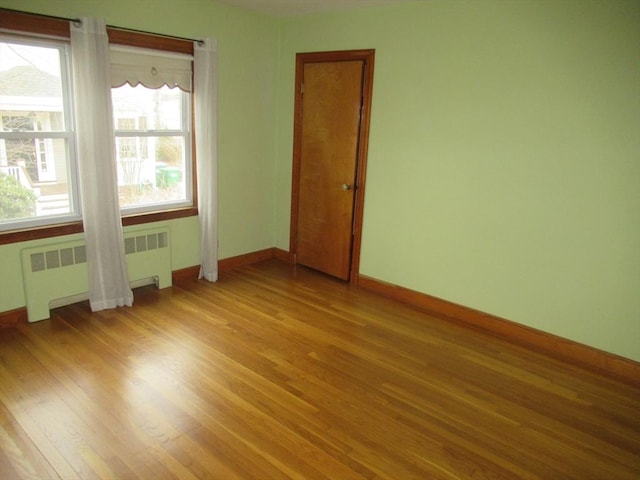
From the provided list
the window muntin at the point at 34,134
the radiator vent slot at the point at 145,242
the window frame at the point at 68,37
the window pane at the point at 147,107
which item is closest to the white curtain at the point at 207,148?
the window frame at the point at 68,37

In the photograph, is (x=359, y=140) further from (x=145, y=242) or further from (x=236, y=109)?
(x=145, y=242)

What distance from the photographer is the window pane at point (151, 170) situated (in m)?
3.81

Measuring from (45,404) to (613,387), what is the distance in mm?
3446

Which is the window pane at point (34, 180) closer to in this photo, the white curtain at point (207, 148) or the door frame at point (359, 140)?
the white curtain at point (207, 148)

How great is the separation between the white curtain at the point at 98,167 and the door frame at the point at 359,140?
1.82 metres

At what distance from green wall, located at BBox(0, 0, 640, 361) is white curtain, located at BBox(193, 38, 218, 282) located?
16cm

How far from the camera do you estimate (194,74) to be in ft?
12.8

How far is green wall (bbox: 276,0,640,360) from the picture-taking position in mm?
2886

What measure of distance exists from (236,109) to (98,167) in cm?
150

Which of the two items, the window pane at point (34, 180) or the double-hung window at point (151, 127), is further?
the double-hung window at point (151, 127)

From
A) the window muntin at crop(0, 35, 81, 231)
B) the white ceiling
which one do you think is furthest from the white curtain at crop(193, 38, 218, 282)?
the window muntin at crop(0, 35, 81, 231)

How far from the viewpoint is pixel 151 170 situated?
157 inches

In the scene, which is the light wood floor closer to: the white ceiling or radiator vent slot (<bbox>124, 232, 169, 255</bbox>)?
radiator vent slot (<bbox>124, 232, 169, 255</bbox>)

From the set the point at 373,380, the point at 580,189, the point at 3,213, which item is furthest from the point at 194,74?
the point at 580,189
